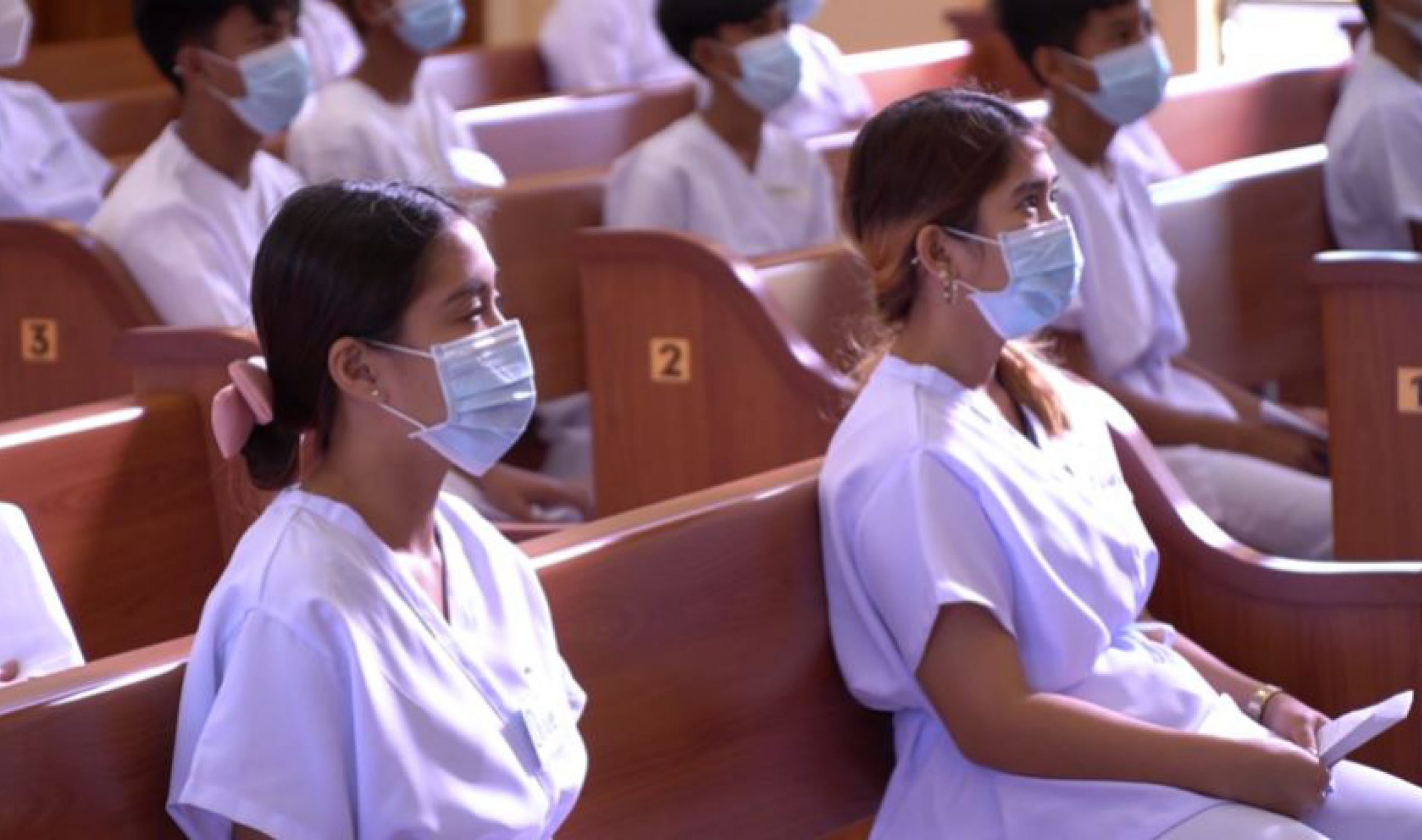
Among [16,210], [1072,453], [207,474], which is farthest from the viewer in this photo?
[16,210]

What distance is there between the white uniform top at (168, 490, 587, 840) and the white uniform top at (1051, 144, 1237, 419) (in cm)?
216

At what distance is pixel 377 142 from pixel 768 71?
84 cm

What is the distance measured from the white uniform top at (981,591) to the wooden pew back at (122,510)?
0.93 metres

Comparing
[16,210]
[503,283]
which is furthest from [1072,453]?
[16,210]

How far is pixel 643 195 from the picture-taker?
445 cm

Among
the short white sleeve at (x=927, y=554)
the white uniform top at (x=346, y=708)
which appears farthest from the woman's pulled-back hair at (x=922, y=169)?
the white uniform top at (x=346, y=708)

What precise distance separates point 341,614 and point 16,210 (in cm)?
347

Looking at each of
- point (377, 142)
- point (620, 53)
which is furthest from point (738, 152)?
point (620, 53)

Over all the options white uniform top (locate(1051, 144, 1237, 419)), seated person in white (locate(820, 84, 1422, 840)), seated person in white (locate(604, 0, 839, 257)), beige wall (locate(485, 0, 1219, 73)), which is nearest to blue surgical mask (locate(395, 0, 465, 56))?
seated person in white (locate(604, 0, 839, 257))

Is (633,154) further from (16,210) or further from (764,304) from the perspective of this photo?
(16,210)

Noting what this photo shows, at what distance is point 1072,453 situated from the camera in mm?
2711

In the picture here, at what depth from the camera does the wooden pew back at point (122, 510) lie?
9.51ft

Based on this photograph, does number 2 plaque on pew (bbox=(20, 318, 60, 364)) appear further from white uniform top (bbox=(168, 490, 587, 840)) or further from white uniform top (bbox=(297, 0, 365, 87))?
white uniform top (bbox=(297, 0, 365, 87))

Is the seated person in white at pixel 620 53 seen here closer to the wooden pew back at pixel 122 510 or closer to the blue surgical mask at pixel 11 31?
the blue surgical mask at pixel 11 31
